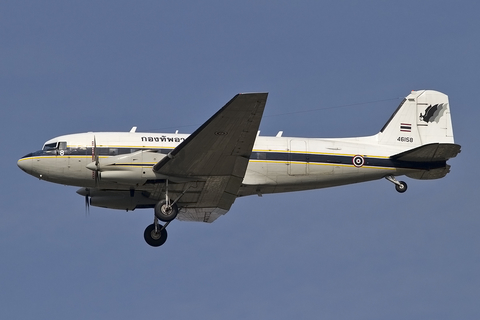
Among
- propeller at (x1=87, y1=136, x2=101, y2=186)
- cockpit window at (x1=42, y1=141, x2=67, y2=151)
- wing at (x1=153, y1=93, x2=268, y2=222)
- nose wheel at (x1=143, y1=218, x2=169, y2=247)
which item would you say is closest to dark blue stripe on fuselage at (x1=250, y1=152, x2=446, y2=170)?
wing at (x1=153, y1=93, x2=268, y2=222)

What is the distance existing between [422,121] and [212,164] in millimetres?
9811

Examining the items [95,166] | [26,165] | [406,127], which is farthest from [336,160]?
[26,165]

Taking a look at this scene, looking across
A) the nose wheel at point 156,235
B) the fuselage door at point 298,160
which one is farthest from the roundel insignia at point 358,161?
the nose wheel at point 156,235

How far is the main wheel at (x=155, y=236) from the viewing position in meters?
29.4

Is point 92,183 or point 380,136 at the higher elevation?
point 380,136

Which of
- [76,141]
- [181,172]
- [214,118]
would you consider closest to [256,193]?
[181,172]

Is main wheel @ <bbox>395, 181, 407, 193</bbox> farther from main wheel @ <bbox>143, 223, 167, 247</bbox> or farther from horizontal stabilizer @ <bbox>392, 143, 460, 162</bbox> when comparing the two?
main wheel @ <bbox>143, 223, 167, 247</bbox>

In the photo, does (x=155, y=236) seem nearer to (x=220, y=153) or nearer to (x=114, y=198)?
(x=114, y=198)

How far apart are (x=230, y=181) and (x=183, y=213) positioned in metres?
4.04

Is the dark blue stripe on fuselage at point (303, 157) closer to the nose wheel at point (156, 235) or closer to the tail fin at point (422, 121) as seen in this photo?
the tail fin at point (422, 121)

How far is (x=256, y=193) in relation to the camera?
2886 centimetres

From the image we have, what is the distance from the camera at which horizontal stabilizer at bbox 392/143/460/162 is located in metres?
27.9

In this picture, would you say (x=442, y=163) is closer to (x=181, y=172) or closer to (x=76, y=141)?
(x=181, y=172)

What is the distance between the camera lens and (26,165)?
27547 mm
